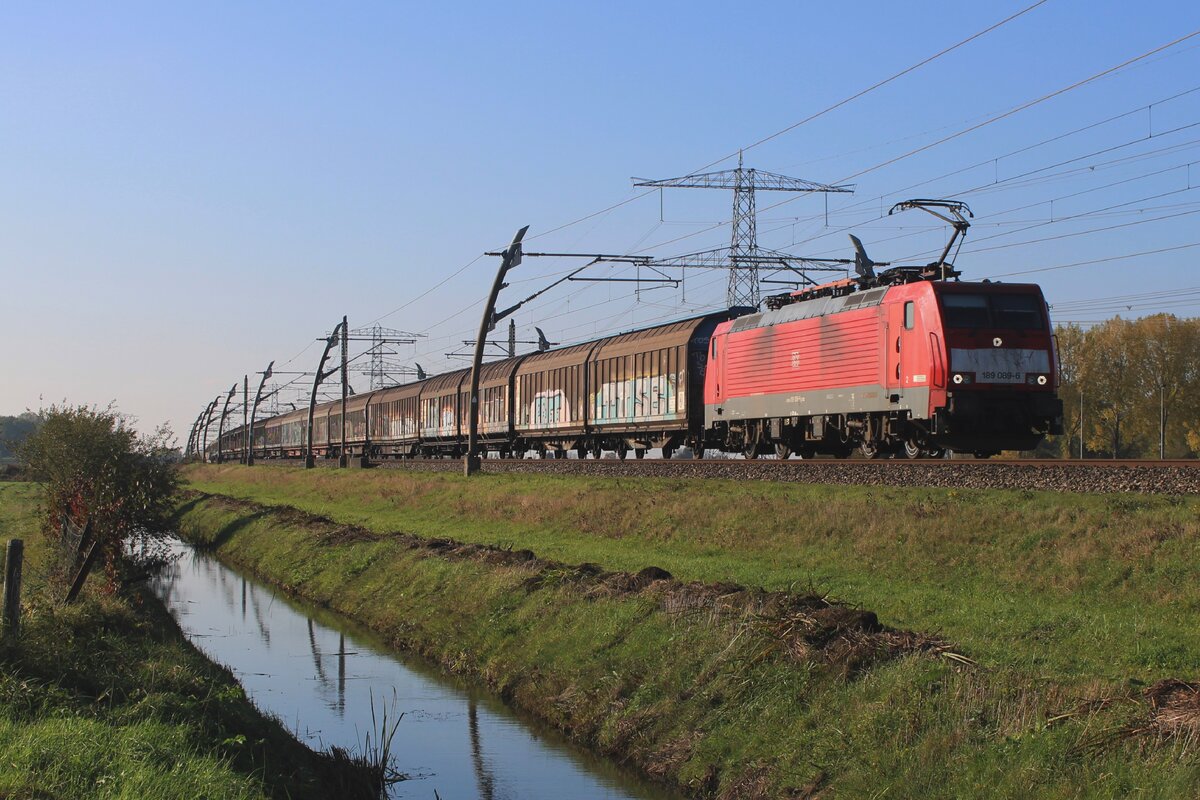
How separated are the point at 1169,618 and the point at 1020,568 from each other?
3031mm

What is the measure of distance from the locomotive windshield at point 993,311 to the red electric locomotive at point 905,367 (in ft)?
0.07

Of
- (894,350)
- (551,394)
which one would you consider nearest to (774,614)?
(894,350)

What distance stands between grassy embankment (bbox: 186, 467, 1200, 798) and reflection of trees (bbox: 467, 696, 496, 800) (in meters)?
0.74

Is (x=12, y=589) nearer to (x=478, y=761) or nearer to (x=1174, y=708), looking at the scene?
(x=478, y=761)

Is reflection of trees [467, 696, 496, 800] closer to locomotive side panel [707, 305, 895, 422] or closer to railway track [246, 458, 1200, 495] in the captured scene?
railway track [246, 458, 1200, 495]

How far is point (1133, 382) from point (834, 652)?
230 feet

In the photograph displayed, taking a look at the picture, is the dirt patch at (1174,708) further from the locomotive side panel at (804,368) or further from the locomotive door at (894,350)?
the locomotive side panel at (804,368)

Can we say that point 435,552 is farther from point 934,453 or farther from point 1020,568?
point 1020,568

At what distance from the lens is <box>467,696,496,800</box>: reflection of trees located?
46.6 ft

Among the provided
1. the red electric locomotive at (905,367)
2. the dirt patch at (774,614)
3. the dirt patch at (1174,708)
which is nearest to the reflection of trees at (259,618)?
the dirt patch at (774,614)

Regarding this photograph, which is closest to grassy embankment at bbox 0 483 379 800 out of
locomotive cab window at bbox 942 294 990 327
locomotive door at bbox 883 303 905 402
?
locomotive door at bbox 883 303 905 402

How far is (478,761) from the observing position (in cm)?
1538

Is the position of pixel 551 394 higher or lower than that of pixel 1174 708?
higher

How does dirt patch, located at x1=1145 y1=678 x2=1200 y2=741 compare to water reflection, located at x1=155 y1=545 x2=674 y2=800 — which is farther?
water reflection, located at x1=155 y1=545 x2=674 y2=800
